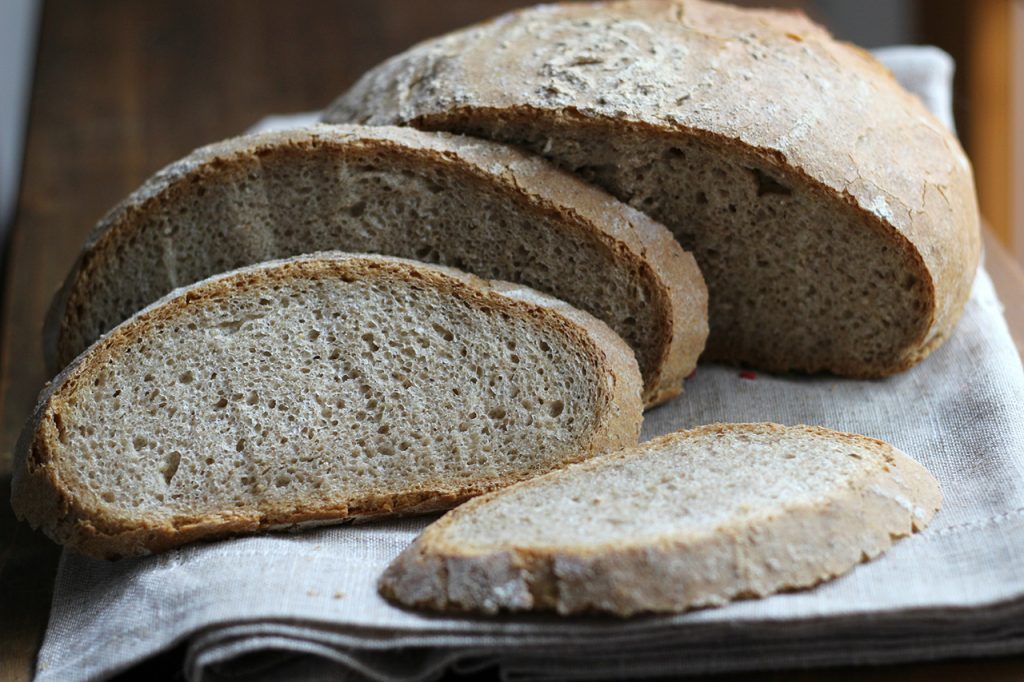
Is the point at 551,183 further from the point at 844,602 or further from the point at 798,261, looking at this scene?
the point at 844,602

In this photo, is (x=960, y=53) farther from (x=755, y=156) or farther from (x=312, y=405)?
(x=312, y=405)

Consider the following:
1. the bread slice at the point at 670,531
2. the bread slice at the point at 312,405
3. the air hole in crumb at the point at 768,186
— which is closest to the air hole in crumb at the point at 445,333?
the bread slice at the point at 312,405

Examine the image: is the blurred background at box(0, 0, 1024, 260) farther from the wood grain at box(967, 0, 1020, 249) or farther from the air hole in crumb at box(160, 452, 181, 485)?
the air hole in crumb at box(160, 452, 181, 485)

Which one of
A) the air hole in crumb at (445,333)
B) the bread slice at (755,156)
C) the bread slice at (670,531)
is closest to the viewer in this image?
the bread slice at (670,531)

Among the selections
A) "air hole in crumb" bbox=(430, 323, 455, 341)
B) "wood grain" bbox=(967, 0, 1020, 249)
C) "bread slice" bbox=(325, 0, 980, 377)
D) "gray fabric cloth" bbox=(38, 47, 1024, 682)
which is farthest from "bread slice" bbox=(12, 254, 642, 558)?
"wood grain" bbox=(967, 0, 1020, 249)

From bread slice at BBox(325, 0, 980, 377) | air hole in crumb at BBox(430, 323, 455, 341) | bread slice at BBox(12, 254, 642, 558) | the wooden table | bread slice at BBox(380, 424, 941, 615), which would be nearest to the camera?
bread slice at BBox(380, 424, 941, 615)

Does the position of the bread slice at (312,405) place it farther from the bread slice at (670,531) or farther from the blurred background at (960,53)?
the blurred background at (960,53)
